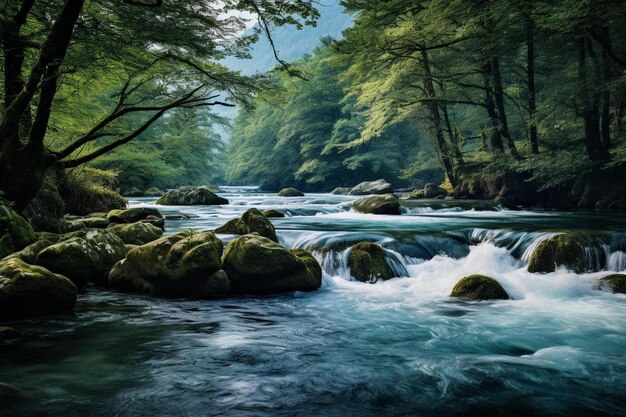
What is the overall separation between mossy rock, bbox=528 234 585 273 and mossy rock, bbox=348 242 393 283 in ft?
8.65

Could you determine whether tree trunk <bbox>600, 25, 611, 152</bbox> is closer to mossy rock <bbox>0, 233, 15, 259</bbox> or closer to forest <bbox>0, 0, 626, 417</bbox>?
forest <bbox>0, 0, 626, 417</bbox>

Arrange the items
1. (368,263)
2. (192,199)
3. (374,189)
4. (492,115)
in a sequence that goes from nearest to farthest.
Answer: (368,263) → (492,115) → (192,199) → (374,189)

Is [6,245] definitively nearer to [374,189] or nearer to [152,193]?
[374,189]

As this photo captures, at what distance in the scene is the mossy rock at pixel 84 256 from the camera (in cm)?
686

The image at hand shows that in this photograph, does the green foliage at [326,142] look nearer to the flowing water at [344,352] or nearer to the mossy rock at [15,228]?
the mossy rock at [15,228]

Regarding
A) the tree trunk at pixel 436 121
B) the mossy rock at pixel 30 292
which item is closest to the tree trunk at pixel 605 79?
the tree trunk at pixel 436 121

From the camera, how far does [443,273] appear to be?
347 inches

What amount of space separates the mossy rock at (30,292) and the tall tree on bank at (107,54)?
7.76ft

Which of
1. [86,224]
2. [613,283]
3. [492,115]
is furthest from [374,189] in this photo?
[613,283]

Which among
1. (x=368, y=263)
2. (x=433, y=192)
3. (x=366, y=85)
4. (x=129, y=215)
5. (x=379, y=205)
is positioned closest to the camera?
(x=368, y=263)

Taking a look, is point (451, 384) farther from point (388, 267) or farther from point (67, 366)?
point (388, 267)

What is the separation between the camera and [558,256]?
328 inches

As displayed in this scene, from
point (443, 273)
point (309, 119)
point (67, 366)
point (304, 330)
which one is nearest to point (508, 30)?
point (443, 273)

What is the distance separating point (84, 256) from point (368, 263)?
4.77 meters
